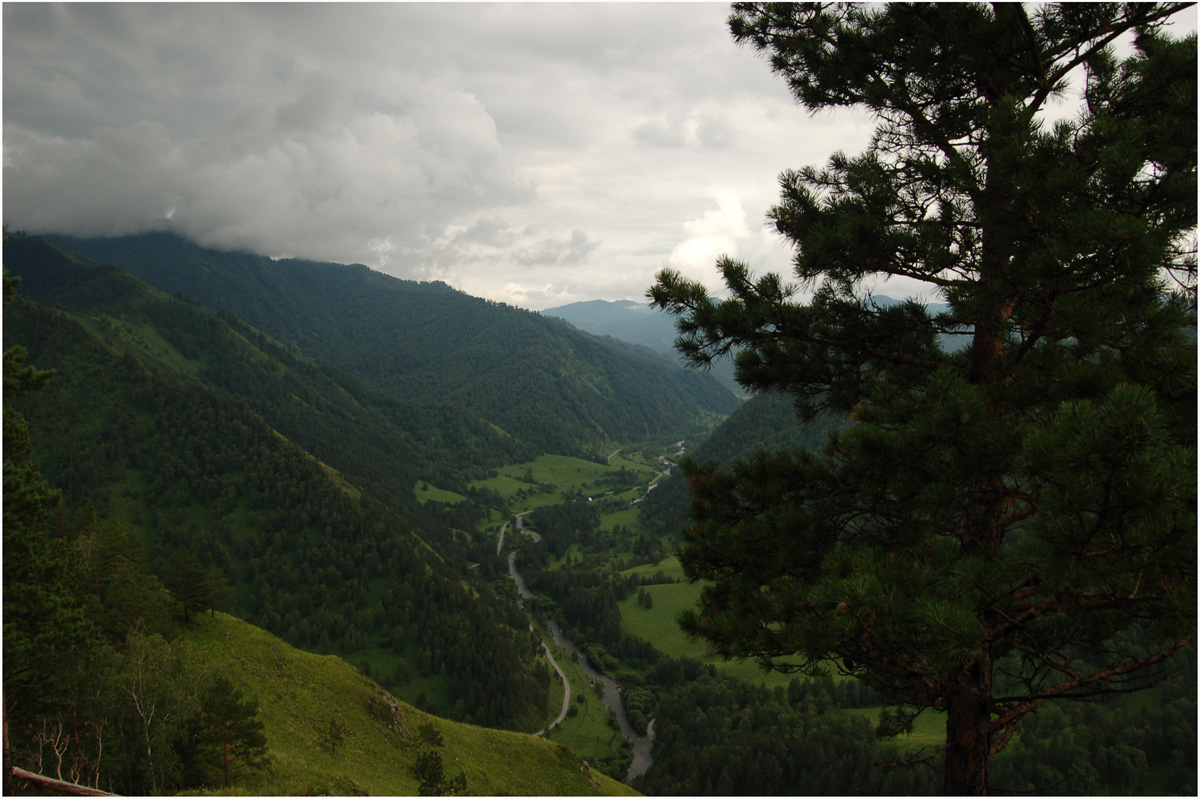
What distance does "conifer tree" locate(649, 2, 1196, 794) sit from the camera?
5.03 meters

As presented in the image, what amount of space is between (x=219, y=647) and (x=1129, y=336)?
57.9 metres

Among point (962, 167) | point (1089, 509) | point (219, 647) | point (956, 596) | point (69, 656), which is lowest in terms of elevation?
point (219, 647)

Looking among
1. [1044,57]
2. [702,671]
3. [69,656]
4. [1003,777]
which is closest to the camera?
[1044,57]

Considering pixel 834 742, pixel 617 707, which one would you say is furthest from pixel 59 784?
pixel 617 707

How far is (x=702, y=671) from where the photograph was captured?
11062 cm

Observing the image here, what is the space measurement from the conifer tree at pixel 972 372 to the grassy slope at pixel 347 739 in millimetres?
33056

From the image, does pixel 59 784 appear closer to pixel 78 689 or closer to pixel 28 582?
pixel 28 582

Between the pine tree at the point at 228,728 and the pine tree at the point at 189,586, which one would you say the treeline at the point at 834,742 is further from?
the pine tree at the point at 228,728

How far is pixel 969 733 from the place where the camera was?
6746 mm

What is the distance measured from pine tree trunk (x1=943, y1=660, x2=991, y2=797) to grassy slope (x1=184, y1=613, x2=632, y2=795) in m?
32.8

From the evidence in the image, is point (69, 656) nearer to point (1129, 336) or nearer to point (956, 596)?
point (956, 596)

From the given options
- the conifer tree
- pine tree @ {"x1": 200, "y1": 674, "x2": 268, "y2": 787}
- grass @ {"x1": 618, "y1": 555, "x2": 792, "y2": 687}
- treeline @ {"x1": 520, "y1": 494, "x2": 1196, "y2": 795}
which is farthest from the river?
the conifer tree

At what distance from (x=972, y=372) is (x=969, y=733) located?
15.4 feet

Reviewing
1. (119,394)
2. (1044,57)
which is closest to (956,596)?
(1044,57)
